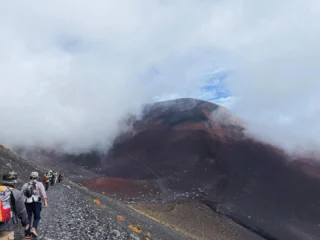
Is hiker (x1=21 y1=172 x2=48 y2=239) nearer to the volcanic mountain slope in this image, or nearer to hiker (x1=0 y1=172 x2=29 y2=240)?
hiker (x1=0 y1=172 x2=29 y2=240)

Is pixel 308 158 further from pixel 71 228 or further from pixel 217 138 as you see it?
Result: pixel 71 228

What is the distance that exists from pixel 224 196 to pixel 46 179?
265 ft

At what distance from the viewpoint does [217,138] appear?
463 ft

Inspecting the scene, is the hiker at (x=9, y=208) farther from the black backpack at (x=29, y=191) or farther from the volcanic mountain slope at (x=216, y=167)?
the volcanic mountain slope at (x=216, y=167)

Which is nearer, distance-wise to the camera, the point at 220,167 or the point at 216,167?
the point at 216,167

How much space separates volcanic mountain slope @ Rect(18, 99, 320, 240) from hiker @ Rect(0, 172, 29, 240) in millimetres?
76991

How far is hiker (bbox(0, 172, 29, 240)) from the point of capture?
7074 mm

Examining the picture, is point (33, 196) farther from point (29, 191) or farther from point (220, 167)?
point (220, 167)

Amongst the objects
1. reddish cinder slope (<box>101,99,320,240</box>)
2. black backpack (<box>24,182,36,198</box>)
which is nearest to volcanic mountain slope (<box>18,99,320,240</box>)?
reddish cinder slope (<box>101,99,320,240</box>)

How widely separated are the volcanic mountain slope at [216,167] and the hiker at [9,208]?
253ft

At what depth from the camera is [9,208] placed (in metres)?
7.27

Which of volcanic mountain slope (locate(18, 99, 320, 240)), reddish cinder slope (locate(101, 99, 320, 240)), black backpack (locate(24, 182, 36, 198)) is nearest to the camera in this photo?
black backpack (locate(24, 182, 36, 198))

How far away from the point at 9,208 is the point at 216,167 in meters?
118

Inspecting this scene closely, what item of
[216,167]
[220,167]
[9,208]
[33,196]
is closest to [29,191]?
[33,196]
